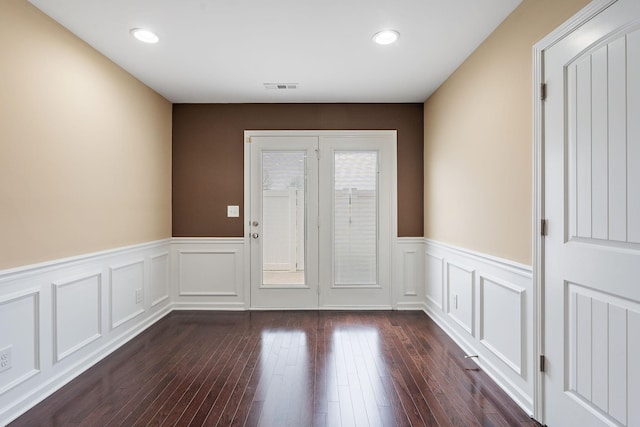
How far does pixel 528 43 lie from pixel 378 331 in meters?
2.67

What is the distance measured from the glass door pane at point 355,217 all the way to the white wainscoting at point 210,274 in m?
1.16

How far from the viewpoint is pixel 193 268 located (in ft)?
14.1

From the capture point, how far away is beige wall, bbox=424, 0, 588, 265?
86.4 inches

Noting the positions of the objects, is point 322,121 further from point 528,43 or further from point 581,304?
point 581,304

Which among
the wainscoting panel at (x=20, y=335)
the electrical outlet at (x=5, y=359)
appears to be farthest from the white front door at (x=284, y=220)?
the electrical outlet at (x=5, y=359)

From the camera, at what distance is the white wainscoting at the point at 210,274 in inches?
169

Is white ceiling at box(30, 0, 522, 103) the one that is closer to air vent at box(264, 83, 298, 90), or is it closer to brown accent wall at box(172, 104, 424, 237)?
air vent at box(264, 83, 298, 90)

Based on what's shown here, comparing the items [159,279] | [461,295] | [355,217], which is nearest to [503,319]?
[461,295]

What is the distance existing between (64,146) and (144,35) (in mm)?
981

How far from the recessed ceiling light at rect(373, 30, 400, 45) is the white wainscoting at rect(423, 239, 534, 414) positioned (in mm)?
1759

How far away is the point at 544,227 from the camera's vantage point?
206 centimetres

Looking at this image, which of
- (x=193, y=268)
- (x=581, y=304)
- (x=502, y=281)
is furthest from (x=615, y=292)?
(x=193, y=268)

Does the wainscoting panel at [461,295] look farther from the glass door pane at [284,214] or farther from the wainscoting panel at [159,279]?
the wainscoting panel at [159,279]

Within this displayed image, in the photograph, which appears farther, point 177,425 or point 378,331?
point 378,331
